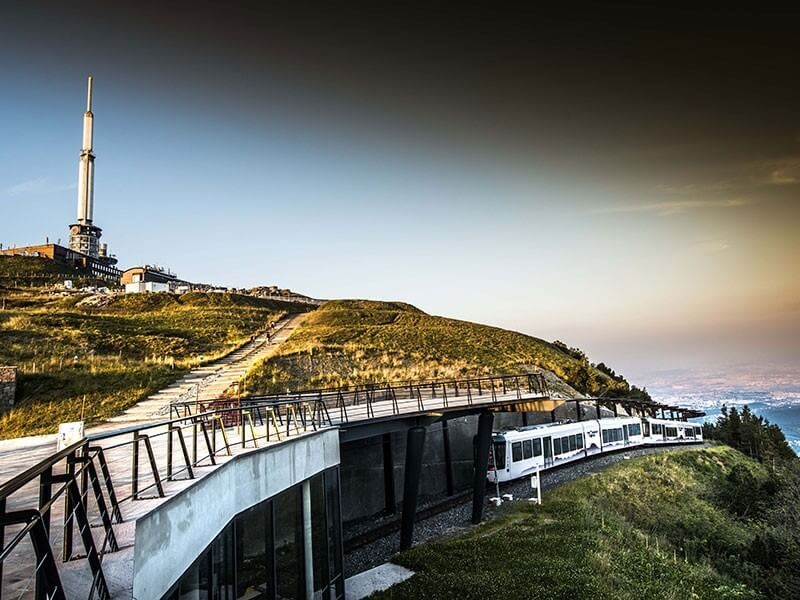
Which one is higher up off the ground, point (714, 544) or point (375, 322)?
point (375, 322)

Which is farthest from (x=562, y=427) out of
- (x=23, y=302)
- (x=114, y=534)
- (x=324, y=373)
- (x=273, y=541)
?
(x=23, y=302)

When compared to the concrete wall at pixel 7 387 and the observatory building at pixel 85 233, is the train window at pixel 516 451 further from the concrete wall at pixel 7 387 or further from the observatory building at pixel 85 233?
the observatory building at pixel 85 233

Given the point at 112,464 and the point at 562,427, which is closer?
the point at 112,464

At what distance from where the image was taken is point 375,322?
74.5m

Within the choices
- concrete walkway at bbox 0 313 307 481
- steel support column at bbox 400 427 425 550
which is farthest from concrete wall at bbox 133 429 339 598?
steel support column at bbox 400 427 425 550

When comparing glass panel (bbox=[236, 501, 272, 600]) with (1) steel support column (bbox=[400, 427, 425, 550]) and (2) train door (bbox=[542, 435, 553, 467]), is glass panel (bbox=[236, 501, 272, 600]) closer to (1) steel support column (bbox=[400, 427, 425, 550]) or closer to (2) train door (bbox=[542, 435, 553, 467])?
(1) steel support column (bbox=[400, 427, 425, 550])

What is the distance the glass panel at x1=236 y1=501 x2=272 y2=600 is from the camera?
945cm

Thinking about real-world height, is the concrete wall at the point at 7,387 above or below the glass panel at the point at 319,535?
above

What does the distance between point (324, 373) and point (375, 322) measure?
3046cm

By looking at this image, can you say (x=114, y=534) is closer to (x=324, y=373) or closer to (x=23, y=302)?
(x=324, y=373)

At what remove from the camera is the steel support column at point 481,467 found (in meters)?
21.5

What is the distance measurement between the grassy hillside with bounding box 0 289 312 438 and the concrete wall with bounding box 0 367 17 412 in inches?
22.2

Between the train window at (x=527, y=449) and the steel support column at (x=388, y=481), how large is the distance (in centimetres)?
798

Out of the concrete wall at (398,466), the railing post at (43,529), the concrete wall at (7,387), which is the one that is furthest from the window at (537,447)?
the railing post at (43,529)
